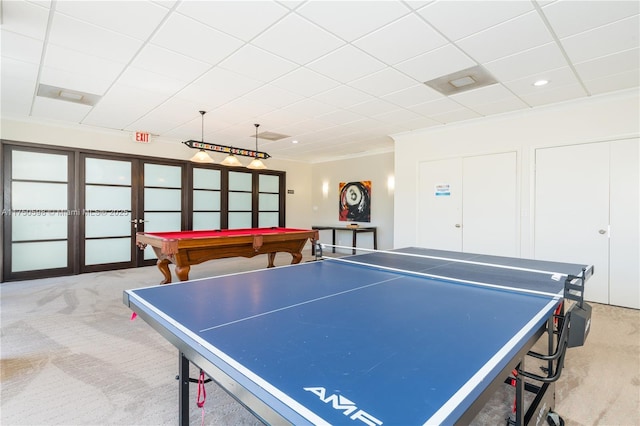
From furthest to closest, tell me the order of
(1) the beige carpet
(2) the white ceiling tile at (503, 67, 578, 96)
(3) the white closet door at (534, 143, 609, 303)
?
(3) the white closet door at (534, 143, 609, 303) → (2) the white ceiling tile at (503, 67, 578, 96) → (1) the beige carpet

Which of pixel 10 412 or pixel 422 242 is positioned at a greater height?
pixel 422 242

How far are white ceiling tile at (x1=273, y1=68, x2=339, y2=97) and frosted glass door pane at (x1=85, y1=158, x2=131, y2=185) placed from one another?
4306 mm

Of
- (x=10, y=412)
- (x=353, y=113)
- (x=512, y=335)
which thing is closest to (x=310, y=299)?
(x=512, y=335)

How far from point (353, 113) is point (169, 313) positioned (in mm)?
4220

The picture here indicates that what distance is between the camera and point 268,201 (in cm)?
889

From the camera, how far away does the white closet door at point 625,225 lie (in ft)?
13.1

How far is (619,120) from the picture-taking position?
407cm

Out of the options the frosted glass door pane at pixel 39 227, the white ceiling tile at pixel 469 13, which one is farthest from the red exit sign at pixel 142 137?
the white ceiling tile at pixel 469 13

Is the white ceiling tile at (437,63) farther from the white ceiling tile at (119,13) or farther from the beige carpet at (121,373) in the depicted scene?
the beige carpet at (121,373)

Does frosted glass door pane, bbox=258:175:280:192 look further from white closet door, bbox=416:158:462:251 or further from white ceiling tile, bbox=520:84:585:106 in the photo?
white ceiling tile, bbox=520:84:585:106

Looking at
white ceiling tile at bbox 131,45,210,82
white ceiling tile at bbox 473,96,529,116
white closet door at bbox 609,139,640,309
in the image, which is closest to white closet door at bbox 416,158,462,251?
white ceiling tile at bbox 473,96,529,116

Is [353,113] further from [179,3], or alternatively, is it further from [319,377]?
[319,377]

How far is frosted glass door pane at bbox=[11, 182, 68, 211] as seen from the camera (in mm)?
5316

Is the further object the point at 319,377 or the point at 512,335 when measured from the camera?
the point at 512,335
